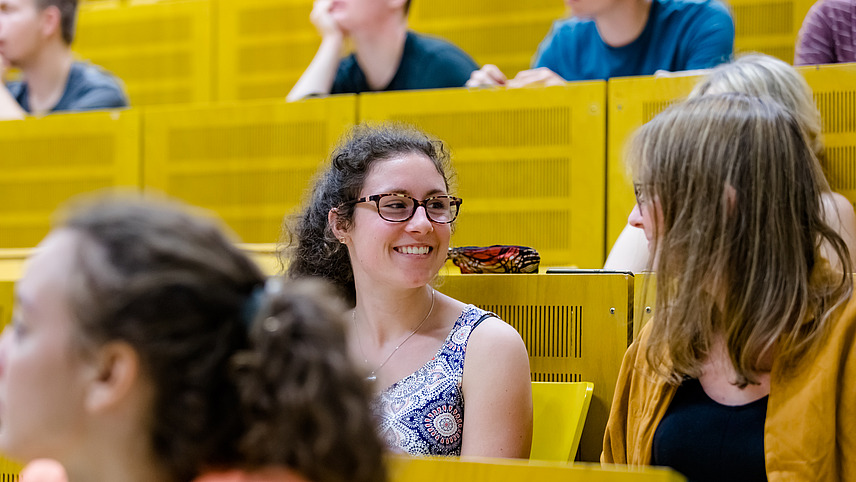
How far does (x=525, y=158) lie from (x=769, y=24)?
4.70ft

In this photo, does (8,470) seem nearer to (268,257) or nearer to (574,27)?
(268,257)

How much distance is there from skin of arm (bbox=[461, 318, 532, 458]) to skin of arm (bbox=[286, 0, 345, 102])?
1.53m

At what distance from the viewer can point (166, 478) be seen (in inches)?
35.1

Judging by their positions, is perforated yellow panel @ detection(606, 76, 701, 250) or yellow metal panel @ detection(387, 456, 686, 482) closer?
yellow metal panel @ detection(387, 456, 686, 482)

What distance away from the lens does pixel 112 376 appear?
2.88ft

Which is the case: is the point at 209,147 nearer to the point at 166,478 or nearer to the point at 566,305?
the point at 566,305

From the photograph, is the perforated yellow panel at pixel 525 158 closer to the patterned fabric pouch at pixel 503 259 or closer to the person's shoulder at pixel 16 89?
the patterned fabric pouch at pixel 503 259

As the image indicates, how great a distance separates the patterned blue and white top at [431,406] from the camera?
1.80 m

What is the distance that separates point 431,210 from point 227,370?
3.63 ft

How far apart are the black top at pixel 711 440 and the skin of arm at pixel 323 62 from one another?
1904mm

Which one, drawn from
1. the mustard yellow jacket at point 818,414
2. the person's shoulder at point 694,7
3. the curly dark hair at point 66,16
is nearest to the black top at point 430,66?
the person's shoulder at point 694,7

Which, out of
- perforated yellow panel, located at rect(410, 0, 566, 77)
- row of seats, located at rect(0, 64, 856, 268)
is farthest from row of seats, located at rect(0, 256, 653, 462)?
perforated yellow panel, located at rect(410, 0, 566, 77)

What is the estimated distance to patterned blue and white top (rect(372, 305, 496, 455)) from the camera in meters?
1.80

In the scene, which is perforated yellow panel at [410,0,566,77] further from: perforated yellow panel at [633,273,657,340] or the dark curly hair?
the dark curly hair
